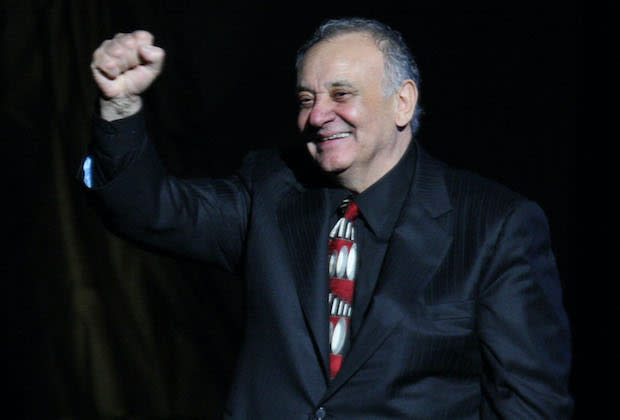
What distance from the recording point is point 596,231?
98.8 inches

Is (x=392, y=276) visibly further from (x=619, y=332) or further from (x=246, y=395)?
(x=619, y=332)

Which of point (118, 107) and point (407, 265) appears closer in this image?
point (118, 107)

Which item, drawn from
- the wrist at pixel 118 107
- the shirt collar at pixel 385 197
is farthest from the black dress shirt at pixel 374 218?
the wrist at pixel 118 107

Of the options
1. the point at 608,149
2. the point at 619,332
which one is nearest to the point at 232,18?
the point at 608,149

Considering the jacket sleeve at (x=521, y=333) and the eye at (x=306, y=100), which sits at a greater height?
the eye at (x=306, y=100)

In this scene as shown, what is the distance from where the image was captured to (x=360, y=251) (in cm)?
166

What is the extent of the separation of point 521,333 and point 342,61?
61 centimetres

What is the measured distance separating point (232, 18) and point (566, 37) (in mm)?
1114

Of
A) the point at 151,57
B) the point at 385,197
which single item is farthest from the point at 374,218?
the point at 151,57

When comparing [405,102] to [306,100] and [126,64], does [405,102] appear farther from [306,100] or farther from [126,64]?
[126,64]

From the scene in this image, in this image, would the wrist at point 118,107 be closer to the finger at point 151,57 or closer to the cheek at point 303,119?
the finger at point 151,57

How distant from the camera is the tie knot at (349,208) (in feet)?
5.61

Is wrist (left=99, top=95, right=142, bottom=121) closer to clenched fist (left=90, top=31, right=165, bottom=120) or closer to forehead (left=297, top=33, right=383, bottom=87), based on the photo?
clenched fist (left=90, top=31, right=165, bottom=120)

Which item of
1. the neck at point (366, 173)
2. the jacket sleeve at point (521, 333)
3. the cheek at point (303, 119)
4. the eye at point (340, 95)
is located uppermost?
the eye at point (340, 95)
